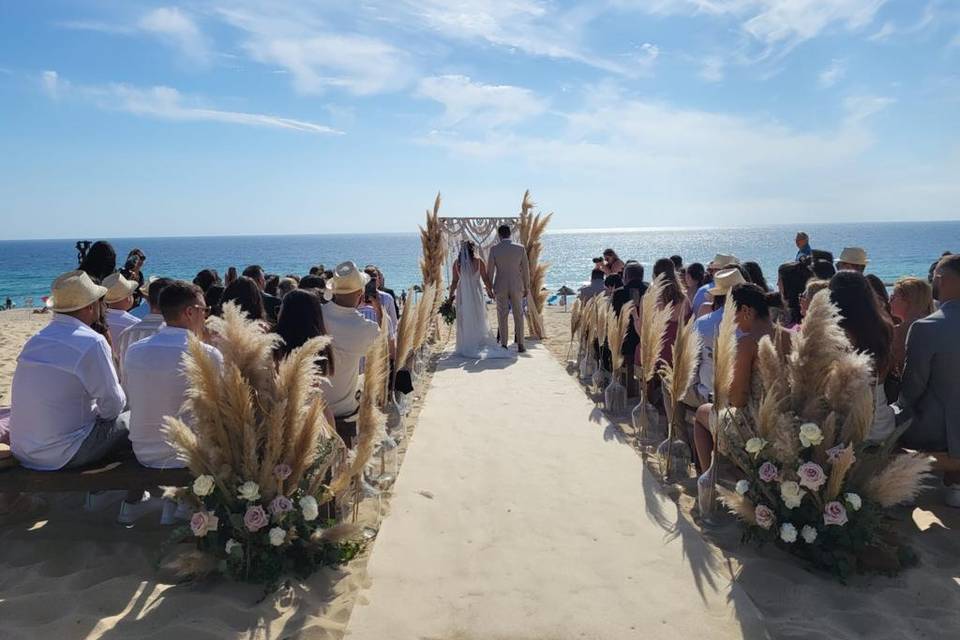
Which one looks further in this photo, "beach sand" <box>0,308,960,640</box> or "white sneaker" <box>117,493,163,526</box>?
"white sneaker" <box>117,493,163,526</box>

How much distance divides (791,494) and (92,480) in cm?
340

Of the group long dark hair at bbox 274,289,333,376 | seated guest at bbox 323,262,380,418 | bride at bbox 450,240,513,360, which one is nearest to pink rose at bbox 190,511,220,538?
long dark hair at bbox 274,289,333,376

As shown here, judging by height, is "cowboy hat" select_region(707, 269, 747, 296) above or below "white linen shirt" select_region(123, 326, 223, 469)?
above

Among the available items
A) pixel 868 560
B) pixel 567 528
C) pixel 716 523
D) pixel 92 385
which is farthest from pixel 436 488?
pixel 868 560

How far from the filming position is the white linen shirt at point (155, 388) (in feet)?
10.5

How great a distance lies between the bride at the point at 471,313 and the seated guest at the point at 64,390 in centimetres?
602

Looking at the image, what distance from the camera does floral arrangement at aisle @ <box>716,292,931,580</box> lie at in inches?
113

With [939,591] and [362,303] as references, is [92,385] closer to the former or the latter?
[362,303]

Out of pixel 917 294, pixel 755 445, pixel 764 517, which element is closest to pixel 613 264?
pixel 917 294

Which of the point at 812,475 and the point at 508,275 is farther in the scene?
the point at 508,275

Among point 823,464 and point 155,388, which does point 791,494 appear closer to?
point 823,464

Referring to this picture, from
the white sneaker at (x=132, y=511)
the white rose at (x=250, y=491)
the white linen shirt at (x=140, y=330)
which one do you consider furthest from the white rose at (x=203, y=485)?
the white linen shirt at (x=140, y=330)

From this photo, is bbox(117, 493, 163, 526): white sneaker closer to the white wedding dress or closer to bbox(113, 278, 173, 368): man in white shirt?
bbox(113, 278, 173, 368): man in white shirt

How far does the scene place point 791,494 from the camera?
2.91m
